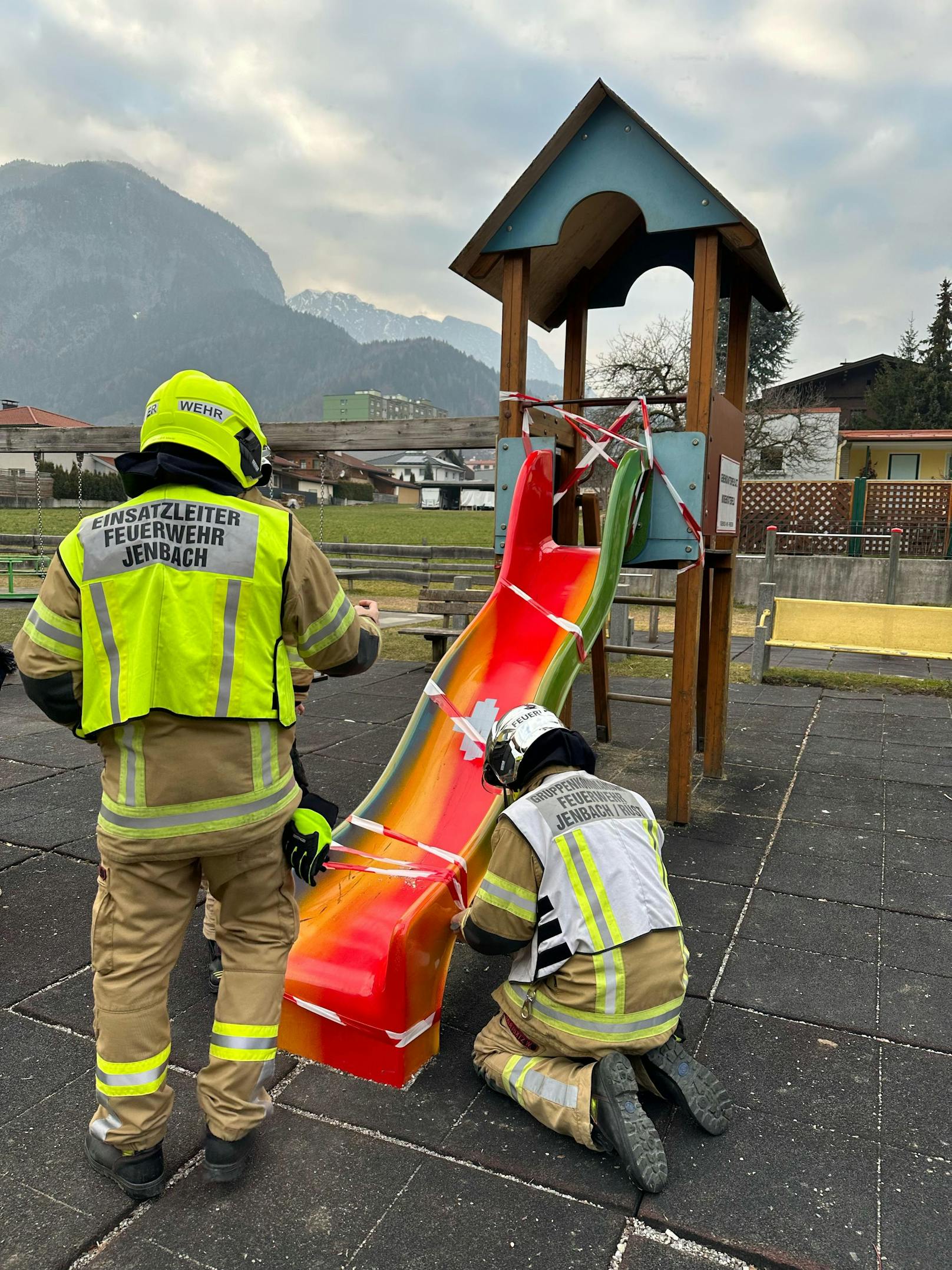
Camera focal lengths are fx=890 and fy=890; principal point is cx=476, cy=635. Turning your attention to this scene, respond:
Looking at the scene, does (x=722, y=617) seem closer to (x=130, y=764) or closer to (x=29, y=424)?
(x=130, y=764)

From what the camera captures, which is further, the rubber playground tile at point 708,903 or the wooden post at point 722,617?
the wooden post at point 722,617

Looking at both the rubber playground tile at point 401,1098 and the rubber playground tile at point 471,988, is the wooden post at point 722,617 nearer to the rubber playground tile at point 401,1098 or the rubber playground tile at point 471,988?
the rubber playground tile at point 471,988

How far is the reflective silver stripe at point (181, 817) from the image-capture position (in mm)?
2096

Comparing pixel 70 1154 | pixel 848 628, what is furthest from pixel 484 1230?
pixel 848 628

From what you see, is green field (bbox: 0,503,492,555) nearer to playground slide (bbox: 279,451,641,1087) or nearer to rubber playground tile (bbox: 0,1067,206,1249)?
playground slide (bbox: 279,451,641,1087)

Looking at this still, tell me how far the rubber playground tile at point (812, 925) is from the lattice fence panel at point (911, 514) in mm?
16924

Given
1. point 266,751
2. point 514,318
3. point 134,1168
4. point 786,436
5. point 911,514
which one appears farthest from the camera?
point 786,436

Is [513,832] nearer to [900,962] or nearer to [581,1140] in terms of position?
[581,1140]

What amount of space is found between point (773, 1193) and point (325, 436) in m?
8.90

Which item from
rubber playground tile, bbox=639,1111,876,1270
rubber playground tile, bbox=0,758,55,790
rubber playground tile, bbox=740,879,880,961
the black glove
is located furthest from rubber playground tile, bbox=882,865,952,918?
rubber playground tile, bbox=0,758,55,790

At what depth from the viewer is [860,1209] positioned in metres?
2.10

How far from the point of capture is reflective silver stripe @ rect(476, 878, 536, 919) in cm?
243

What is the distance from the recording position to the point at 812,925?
367 centimetres

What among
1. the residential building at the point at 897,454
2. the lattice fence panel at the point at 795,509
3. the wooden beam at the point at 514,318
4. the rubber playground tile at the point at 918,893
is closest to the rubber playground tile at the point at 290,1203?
the rubber playground tile at the point at 918,893
